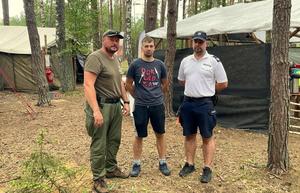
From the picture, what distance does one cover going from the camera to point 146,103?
516 cm

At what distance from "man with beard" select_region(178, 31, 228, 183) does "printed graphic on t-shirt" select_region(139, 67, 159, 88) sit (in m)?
0.43

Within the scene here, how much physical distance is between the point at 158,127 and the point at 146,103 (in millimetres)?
370

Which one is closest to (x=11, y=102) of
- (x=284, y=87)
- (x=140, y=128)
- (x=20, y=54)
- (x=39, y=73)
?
(x=39, y=73)

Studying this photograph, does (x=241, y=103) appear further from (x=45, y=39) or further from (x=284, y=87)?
(x=45, y=39)

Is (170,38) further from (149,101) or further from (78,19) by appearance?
(78,19)

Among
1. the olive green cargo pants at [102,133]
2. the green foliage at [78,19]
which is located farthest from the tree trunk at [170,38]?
the green foliage at [78,19]

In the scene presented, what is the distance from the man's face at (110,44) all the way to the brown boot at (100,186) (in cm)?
154

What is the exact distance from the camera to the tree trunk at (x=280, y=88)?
17.2ft

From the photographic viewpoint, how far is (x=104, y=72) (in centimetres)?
458

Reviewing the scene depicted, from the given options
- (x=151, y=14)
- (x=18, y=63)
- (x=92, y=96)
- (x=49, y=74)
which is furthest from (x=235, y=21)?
(x=18, y=63)

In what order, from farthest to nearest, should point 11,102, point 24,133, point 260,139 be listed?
point 11,102
point 24,133
point 260,139

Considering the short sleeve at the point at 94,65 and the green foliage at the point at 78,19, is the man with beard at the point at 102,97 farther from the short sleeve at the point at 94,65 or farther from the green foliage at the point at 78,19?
the green foliage at the point at 78,19

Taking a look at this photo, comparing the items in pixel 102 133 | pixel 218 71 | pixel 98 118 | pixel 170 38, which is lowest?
pixel 102 133

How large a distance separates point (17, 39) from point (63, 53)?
3133mm
